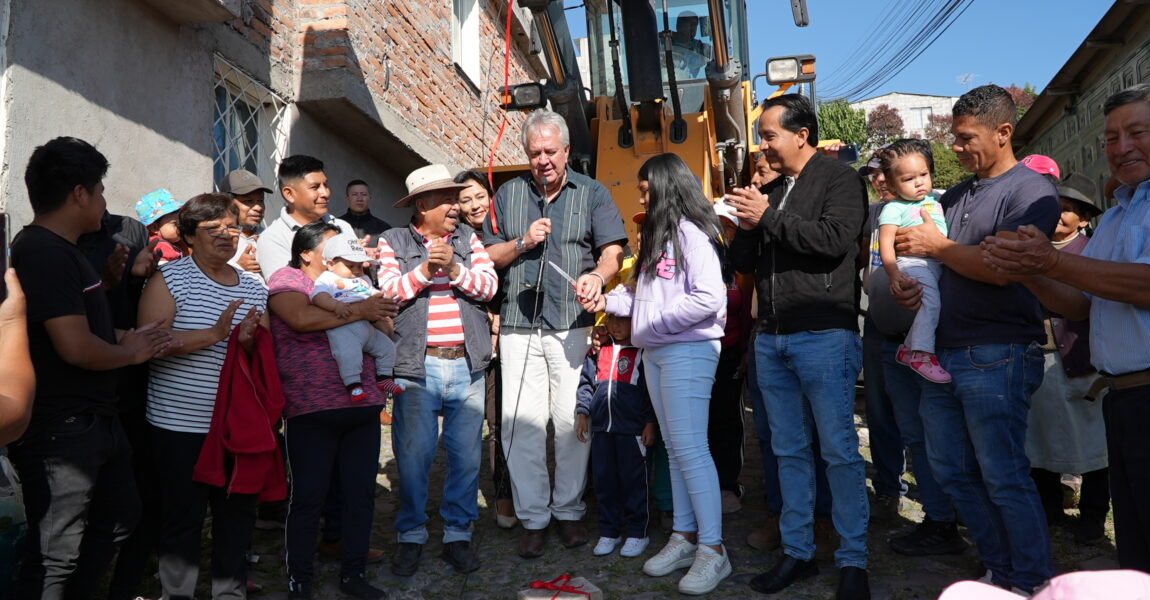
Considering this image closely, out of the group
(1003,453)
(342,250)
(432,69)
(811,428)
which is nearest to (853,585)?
(811,428)

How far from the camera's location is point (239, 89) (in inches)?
270

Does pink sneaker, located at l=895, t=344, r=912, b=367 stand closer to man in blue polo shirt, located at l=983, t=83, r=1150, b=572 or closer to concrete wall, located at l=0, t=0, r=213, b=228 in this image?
man in blue polo shirt, located at l=983, t=83, r=1150, b=572

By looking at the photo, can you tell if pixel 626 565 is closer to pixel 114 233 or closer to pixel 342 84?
pixel 114 233

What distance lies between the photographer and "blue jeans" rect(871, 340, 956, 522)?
13.4 ft

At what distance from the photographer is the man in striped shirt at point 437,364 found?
4133 mm

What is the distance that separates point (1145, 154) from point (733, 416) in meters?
2.57

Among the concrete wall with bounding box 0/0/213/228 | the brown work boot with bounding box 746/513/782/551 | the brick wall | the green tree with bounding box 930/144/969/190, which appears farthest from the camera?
the green tree with bounding box 930/144/969/190

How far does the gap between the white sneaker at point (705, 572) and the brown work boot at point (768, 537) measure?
38cm

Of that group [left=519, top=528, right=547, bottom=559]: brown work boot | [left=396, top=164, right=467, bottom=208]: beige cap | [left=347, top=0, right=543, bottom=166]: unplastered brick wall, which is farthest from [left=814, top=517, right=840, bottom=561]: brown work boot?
[left=347, top=0, right=543, bottom=166]: unplastered brick wall

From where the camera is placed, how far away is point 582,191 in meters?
4.57

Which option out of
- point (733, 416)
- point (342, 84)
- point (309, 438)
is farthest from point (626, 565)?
point (342, 84)

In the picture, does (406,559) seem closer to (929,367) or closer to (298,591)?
(298,591)

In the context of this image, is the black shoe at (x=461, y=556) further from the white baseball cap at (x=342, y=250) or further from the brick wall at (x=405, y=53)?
the brick wall at (x=405, y=53)

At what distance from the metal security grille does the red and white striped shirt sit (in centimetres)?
280
